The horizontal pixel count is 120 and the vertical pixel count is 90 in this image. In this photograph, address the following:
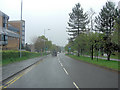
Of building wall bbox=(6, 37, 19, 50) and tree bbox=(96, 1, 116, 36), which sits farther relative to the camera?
building wall bbox=(6, 37, 19, 50)

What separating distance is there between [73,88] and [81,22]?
4140 cm

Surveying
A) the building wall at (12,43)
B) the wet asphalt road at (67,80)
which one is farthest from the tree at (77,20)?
the wet asphalt road at (67,80)

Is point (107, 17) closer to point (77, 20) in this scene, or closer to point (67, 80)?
point (77, 20)

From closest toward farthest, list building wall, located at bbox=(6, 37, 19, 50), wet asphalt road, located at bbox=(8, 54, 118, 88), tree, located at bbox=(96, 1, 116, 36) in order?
wet asphalt road, located at bbox=(8, 54, 118, 88) → tree, located at bbox=(96, 1, 116, 36) → building wall, located at bbox=(6, 37, 19, 50)

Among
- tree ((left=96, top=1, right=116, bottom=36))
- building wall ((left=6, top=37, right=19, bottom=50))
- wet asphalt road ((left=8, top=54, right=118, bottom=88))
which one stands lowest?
wet asphalt road ((left=8, top=54, right=118, bottom=88))

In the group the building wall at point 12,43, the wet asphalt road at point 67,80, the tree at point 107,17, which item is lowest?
the wet asphalt road at point 67,80

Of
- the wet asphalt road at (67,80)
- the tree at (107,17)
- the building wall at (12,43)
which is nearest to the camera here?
the wet asphalt road at (67,80)

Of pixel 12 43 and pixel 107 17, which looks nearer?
pixel 107 17

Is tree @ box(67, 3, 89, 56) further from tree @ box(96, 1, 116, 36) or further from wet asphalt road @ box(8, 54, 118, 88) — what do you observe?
wet asphalt road @ box(8, 54, 118, 88)

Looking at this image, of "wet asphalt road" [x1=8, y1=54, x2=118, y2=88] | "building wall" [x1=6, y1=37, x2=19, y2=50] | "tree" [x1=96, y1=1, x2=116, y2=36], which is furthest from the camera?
"building wall" [x1=6, y1=37, x2=19, y2=50]

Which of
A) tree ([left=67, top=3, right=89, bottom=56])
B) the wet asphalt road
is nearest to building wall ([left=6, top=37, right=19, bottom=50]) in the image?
tree ([left=67, top=3, right=89, bottom=56])

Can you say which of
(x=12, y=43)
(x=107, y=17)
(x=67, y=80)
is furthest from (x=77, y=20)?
(x=67, y=80)

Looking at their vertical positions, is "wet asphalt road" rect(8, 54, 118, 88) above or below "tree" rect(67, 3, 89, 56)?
below

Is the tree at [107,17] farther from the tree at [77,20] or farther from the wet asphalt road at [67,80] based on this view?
the wet asphalt road at [67,80]
